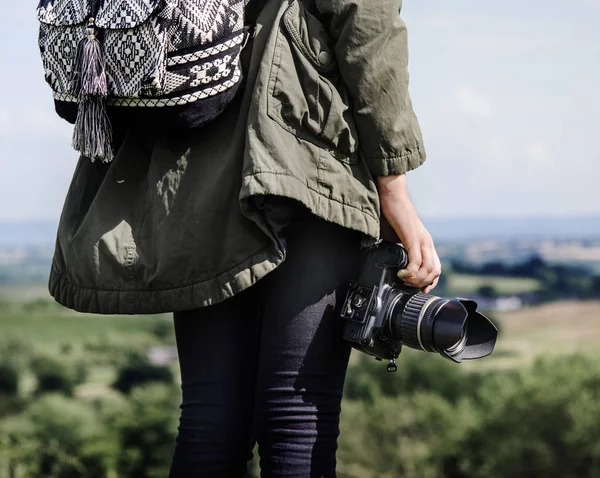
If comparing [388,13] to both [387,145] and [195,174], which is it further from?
[195,174]

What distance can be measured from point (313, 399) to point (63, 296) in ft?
1.39

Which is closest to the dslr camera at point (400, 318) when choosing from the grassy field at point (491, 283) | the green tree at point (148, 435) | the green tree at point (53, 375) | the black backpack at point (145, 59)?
the black backpack at point (145, 59)

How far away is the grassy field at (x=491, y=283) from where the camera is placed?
4492mm

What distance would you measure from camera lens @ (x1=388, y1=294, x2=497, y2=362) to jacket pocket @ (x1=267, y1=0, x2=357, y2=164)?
25cm

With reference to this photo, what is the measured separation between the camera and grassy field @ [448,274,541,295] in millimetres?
4492

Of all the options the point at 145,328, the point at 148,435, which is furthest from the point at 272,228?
the point at 145,328

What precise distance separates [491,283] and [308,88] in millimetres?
3442

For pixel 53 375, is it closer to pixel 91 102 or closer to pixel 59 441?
pixel 59 441

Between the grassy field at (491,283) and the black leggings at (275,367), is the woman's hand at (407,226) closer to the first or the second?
the black leggings at (275,367)

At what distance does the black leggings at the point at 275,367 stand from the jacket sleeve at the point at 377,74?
14cm

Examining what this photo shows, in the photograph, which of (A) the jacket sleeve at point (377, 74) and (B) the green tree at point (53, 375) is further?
(B) the green tree at point (53, 375)

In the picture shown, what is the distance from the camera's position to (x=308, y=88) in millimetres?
1360

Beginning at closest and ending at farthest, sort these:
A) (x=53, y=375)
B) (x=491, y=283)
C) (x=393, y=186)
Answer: (x=393, y=186)
(x=53, y=375)
(x=491, y=283)

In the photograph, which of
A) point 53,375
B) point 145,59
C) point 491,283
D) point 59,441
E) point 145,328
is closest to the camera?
point 145,59
